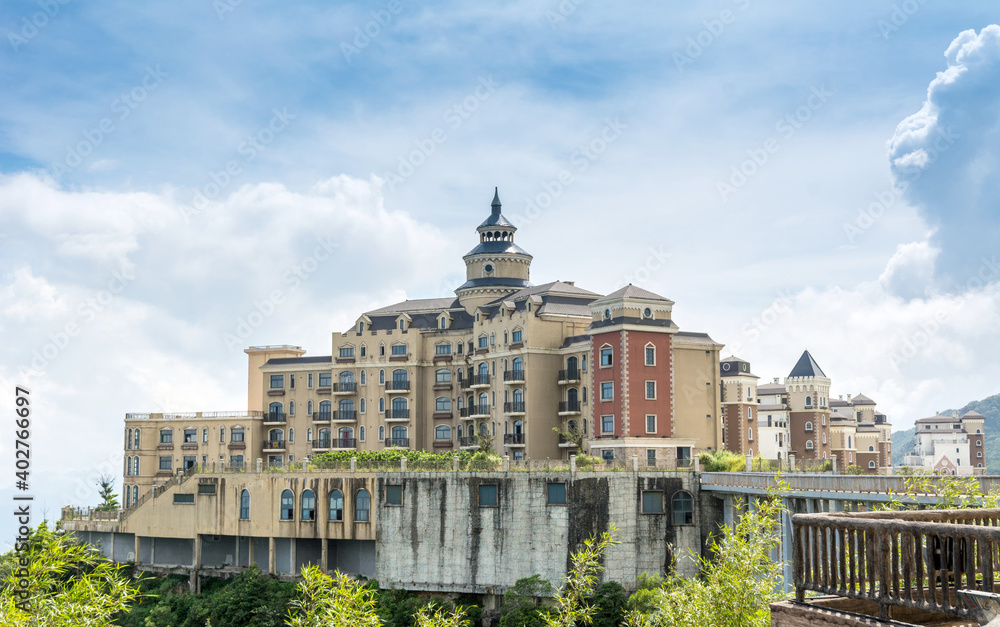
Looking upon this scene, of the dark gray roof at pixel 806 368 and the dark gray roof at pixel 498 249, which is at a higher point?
the dark gray roof at pixel 498 249

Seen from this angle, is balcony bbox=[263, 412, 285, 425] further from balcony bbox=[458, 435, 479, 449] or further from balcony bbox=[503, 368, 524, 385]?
balcony bbox=[503, 368, 524, 385]

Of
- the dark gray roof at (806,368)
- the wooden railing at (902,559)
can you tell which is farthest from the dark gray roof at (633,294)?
the wooden railing at (902,559)

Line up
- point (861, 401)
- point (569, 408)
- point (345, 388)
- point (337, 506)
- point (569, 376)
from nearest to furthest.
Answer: point (337, 506) → point (569, 408) → point (569, 376) → point (345, 388) → point (861, 401)

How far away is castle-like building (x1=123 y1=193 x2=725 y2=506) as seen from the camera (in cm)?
7444

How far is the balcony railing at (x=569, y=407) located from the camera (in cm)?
8038

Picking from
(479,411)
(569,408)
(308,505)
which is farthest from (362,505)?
(479,411)

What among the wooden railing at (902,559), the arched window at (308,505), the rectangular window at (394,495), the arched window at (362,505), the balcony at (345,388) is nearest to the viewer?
the wooden railing at (902,559)

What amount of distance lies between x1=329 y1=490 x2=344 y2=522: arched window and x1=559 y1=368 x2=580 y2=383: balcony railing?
70.4 feet

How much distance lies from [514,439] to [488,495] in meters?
18.9

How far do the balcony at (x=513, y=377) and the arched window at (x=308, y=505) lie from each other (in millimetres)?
19846

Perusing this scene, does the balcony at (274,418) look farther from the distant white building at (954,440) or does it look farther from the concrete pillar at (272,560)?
the distant white building at (954,440)

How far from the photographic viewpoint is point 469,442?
289ft

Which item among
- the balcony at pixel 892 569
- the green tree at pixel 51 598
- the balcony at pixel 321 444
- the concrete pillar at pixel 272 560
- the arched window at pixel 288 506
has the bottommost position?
the concrete pillar at pixel 272 560

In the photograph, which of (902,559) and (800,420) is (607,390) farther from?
(902,559)
